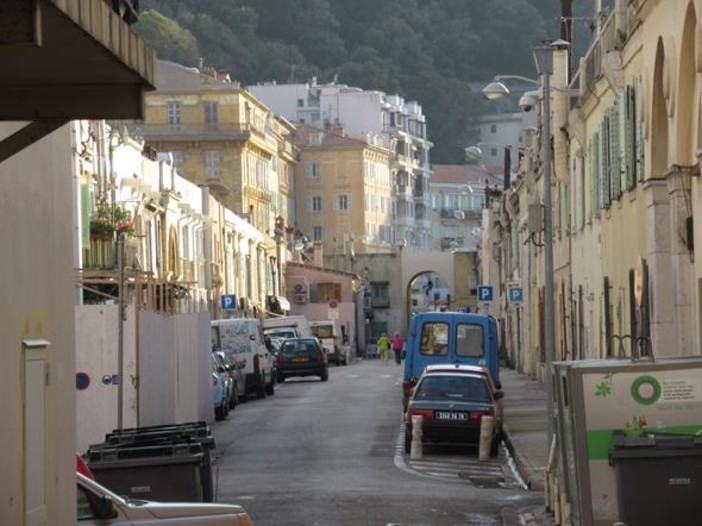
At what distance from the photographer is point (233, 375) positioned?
160 ft

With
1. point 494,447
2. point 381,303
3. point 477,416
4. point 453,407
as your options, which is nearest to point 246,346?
point 494,447

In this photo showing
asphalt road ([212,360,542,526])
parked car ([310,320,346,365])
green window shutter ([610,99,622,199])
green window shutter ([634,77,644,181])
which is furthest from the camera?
parked car ([310,320,346,365])

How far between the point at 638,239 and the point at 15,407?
68.8 ft

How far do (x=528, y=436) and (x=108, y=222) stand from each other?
1867 centimetres

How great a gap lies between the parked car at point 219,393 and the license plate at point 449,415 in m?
10.9

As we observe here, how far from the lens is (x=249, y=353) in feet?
174

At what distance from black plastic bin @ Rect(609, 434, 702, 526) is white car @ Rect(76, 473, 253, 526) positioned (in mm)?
4060

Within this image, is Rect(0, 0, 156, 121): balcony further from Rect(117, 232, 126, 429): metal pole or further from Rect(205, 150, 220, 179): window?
Rect(205, 150, 220, 179): window

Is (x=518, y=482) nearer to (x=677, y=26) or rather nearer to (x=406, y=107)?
(x=677, y=26)

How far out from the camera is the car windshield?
3291 centimetres

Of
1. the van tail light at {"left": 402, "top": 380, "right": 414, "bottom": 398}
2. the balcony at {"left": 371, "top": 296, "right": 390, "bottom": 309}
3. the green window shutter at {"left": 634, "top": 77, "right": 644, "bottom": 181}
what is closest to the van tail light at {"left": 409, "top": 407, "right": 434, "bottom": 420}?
the green window shutter at {"left": 634, "top": 77, "right": 644, "bottom": 181}

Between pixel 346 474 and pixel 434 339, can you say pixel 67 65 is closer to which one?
pixel 346 474

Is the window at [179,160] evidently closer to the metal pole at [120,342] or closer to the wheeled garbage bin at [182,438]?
the metal pole at [120,342]

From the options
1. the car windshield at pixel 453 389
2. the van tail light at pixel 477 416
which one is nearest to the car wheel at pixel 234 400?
the car windshield at pixel 453 389
